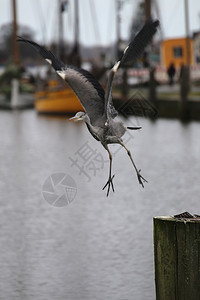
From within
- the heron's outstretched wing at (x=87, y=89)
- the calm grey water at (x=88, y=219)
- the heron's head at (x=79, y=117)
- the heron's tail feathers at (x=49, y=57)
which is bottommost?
the calm grey water at (x=88, y=219)

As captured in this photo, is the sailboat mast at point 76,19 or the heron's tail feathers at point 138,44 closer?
the heron's tail feathers at point 138,44

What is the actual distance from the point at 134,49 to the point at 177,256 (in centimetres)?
188

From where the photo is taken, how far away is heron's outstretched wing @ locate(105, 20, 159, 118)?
26.6ft

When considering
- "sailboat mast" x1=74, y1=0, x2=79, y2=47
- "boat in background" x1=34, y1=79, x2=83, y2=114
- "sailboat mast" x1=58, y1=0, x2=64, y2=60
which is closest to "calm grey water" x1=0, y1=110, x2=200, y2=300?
"boat in background" x1=34, y1=79, x2=83, y2=114

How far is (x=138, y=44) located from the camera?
8.80 metres

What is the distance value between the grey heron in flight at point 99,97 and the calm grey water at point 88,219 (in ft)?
8.17

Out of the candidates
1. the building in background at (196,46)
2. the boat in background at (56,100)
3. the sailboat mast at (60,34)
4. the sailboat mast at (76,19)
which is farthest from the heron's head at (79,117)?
the building in background at (196,46)

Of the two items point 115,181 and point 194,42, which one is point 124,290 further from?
point 194,42

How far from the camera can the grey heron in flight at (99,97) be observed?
809cm

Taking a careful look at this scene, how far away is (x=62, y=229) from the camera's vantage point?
57.9 feet

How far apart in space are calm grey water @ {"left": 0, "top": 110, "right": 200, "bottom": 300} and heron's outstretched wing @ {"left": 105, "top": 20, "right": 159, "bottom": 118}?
2.27 meters
